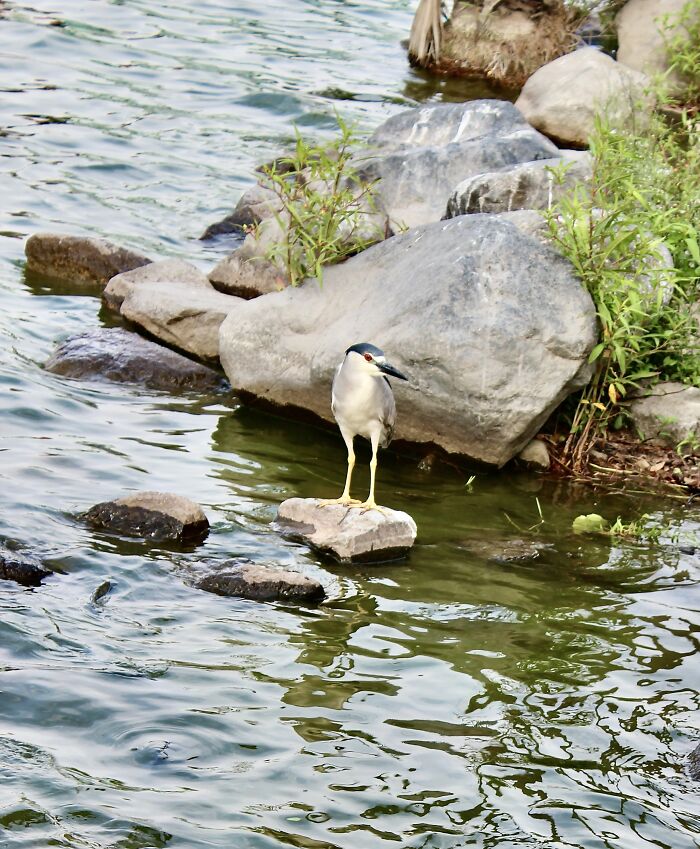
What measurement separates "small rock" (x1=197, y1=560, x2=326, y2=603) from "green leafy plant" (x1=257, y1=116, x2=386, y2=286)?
305cm

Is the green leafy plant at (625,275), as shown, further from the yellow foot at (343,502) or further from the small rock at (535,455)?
the yellow foot at (343,502)

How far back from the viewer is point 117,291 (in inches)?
405

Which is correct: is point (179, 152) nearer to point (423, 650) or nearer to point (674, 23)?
point (674, 23)

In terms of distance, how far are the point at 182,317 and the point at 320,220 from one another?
1.34 m

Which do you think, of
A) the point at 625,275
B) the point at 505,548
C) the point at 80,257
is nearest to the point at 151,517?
the point at 505,548

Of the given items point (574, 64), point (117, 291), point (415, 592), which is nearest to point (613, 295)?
point (415, 592)

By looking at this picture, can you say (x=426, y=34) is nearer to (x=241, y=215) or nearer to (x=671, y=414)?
(x=241, y=215)

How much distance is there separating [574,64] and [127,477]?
8.07 m

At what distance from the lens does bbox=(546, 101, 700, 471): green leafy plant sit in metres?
7.94

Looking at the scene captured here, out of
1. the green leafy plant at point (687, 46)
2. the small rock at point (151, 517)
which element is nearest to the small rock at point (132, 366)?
the small rock at point (151, 517)

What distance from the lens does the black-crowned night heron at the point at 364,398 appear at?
7145 mm

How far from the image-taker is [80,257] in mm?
11008

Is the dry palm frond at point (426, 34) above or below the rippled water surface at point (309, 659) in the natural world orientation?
above

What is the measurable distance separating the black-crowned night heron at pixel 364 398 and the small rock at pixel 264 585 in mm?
893
